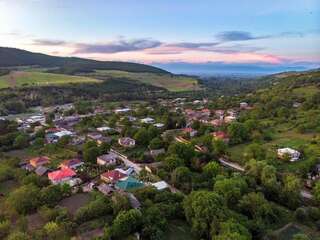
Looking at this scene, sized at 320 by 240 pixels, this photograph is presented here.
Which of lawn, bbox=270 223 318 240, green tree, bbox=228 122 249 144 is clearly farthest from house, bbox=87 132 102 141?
lawn, bbox=270 223 318 240

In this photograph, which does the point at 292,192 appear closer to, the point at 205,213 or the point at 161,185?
the point at 205,213

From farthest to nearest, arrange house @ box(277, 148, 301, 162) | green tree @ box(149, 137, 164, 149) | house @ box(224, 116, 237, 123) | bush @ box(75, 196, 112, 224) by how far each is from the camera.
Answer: house @ box(224, 116, 237, 123) → green tree @ box(149, 137, 164, 149) → house @ box(277, 148, 301, 162) → bush @ box(75, 196, 112, 224)

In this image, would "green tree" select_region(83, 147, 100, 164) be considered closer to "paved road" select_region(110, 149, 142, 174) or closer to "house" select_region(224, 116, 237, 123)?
"paved road" select_region(110, 149, 142, 174)

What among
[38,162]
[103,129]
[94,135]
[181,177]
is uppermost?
[181,177]

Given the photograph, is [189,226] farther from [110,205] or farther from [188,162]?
[188,162]

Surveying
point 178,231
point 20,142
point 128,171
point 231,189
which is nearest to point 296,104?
point 128,171

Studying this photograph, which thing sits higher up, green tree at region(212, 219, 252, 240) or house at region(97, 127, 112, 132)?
→ green tree at region(212, 219, 252, 240)
